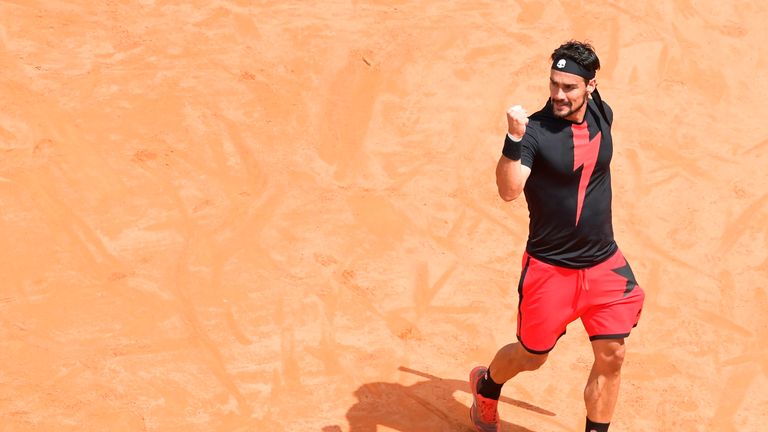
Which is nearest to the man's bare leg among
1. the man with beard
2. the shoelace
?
the man with beard

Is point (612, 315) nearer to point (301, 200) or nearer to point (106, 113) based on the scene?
point (301, 200)

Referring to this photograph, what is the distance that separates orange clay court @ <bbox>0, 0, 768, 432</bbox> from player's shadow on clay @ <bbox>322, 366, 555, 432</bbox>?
0.02 m

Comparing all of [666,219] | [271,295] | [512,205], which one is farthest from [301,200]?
[666,219]

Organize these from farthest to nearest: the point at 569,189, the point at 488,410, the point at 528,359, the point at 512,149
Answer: the point at 488,410
the point at 528,359
the point at 569,189
the point at 512,149


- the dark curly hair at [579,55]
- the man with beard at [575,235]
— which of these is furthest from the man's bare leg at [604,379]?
the dark curly hair at [579,55]

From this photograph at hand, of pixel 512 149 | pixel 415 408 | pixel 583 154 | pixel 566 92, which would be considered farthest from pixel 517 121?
pixel 415 408

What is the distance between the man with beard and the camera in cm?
614

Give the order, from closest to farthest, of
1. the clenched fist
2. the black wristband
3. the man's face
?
the clenched fist, the black wristband, the man's face

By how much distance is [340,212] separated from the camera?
364 inches

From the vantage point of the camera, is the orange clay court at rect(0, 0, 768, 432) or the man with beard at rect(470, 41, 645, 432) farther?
the orange clay court at rect(0, 0, 768, 432)

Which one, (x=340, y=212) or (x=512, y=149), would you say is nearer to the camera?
(x=512, y=149)

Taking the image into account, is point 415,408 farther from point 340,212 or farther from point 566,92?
point 566,92

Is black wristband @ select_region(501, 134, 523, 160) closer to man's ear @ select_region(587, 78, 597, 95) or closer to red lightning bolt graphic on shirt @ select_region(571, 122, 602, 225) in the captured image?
red lightning bolt graphic on shirt @ select_region(571, 122, 602, 225)

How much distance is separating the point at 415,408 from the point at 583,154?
7.55 ft
